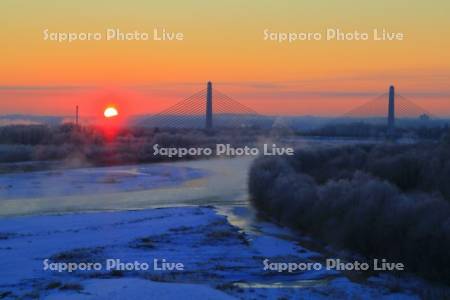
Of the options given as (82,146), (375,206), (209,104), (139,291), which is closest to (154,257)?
(139,291)

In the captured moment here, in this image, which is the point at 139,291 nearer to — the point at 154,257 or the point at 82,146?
the point at 154,257

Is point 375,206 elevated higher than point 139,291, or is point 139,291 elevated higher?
point 375,206

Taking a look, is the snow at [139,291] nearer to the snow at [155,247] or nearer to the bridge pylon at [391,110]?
the snow at [155,247]

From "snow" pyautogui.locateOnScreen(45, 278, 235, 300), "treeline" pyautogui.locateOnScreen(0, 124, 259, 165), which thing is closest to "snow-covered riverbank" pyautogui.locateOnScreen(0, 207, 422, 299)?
"snow" pyautogui.locateOnScreen(45, 278, 235, 300)

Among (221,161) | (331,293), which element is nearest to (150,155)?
(221,161)

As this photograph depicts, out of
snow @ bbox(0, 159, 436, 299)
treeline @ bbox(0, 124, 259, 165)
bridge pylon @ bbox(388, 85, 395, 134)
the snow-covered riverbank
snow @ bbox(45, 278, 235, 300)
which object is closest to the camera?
snow @ bbox(45, 278, 235, 300)

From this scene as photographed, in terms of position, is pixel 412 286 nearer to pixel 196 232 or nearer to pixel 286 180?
pixel 196 232

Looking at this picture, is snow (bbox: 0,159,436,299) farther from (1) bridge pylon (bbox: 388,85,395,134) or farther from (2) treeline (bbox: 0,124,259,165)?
(1) bridge pylon (bbox: 388,85,395,134)

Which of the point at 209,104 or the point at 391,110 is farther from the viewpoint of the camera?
the point at 209,104
